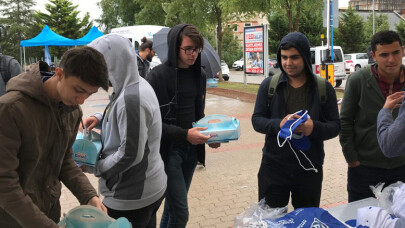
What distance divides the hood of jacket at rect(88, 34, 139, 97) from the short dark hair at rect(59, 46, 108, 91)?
48cm

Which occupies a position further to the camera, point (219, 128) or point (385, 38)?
point (219, 128)

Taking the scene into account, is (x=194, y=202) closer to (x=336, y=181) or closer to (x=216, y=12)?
(x=336, y=181)

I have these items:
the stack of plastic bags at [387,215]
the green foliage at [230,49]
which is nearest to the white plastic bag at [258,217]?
the stack of plastic bags at [387,215]

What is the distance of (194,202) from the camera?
4.54 meters

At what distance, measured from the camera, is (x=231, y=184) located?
5133 millimetres

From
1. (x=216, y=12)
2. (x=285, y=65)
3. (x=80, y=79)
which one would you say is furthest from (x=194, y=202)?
(x=216, y=12)

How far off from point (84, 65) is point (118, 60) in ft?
1.78

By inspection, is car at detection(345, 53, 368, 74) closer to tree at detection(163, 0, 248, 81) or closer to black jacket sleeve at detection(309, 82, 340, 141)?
tree at detection(163, 0, 248, 81)

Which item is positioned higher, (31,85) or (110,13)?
(110,13)

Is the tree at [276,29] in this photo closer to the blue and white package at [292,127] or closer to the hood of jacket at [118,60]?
the blue and white package at [292,127]

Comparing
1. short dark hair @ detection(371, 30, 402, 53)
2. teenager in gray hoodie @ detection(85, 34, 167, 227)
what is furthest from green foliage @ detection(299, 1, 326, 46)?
teenager in gray hoodie @ detection(85, 34, 167, 227)

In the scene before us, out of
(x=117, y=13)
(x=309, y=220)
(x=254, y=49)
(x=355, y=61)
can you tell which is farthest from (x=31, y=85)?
(x=117, y=13)

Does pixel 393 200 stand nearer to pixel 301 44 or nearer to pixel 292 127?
pixel 292 127

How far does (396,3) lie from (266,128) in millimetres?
95199
